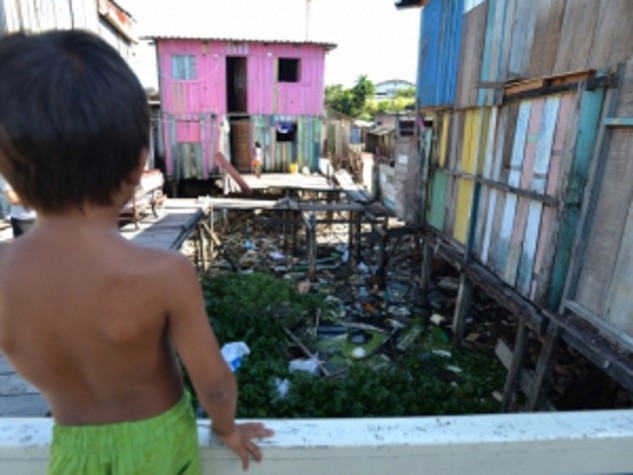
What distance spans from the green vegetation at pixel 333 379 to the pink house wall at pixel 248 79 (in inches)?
388

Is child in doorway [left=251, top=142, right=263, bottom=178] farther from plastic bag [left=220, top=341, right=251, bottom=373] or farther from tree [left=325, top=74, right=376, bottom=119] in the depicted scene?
tree [left=325, top=74, right=376, bottom=119]

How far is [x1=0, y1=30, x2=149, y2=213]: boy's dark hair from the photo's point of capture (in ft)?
2.42

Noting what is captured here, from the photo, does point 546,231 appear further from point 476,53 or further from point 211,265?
point 211,265

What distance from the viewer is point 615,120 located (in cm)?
346

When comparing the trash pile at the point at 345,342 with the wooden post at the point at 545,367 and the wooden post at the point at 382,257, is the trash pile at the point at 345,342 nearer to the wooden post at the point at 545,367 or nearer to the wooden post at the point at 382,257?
the wooden post at the point at 382,257

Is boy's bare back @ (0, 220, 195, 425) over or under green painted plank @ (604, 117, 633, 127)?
under

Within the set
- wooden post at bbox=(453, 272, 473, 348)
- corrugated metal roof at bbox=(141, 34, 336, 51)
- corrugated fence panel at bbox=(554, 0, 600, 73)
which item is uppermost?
corrugated metal roof at bbox=(141, 34, 336, 51)

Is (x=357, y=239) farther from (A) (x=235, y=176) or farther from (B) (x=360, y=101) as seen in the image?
(B) (x=360, y=101)

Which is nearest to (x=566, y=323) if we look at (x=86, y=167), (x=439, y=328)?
(x=439, y=328)

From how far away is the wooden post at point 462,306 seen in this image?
6.61 meters

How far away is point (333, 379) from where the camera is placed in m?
5.85

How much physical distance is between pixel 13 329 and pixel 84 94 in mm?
513

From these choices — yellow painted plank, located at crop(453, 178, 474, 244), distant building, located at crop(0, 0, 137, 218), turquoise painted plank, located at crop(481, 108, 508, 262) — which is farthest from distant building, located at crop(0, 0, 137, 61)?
yellow painted plank, located at crop(453, 178, 474, 244)

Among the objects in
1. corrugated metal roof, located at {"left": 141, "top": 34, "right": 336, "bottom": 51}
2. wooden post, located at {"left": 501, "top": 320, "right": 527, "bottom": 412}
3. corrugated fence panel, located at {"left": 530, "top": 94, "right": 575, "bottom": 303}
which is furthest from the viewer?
corrugated metal roof, located at {"left": 141, "top": 34, "right": 336, "bottom": 51}
